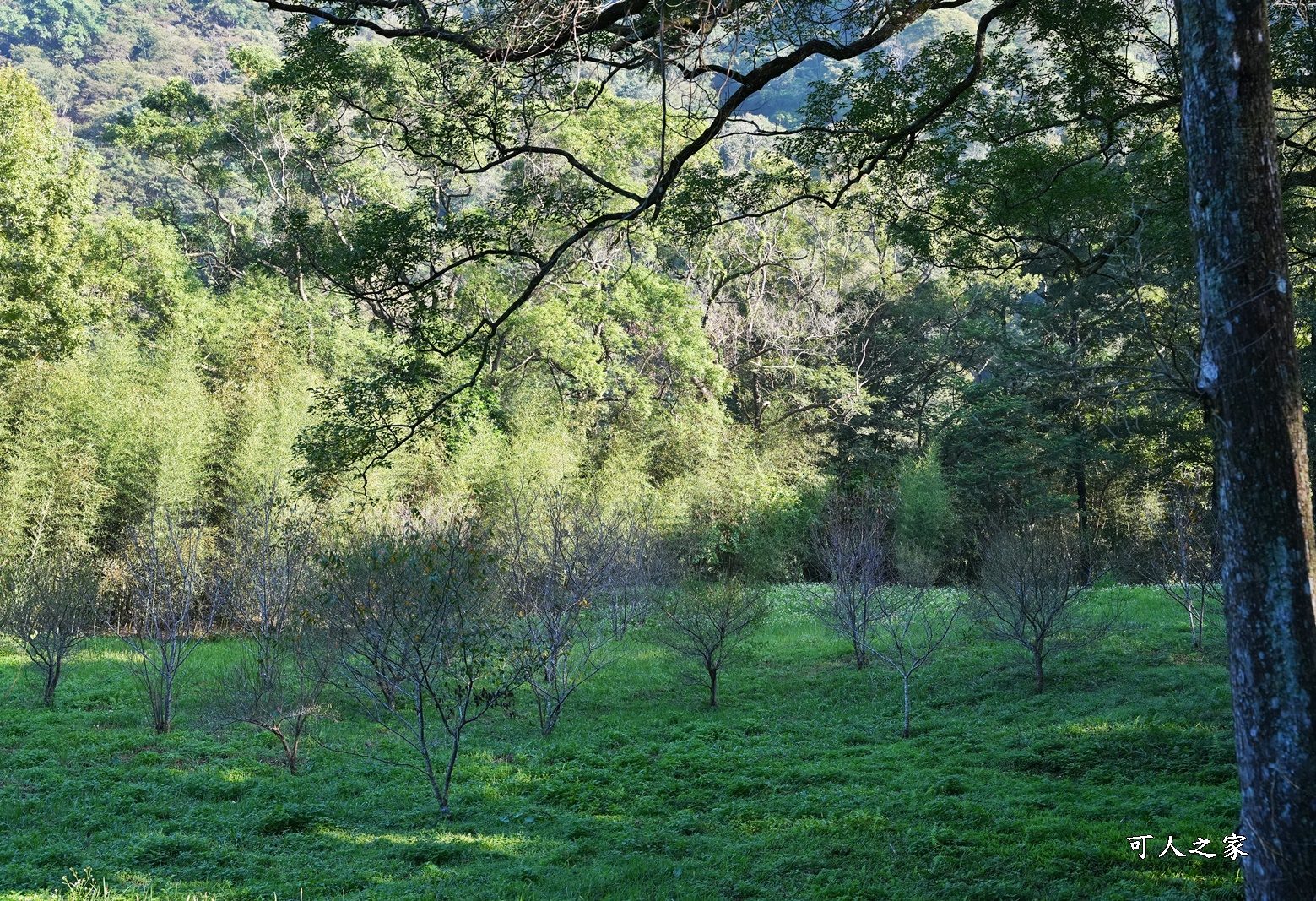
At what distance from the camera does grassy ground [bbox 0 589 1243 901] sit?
496cm

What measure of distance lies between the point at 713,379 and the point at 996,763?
15514 millimetres

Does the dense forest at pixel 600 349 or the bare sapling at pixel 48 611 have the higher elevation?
the dense forest at pixel 600 349

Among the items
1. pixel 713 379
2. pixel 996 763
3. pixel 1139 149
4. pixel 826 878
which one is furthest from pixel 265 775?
pixel 713 379

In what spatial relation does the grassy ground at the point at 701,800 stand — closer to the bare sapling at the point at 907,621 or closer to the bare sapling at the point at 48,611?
the bare sapling at the point at 48,611

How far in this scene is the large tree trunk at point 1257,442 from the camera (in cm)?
306

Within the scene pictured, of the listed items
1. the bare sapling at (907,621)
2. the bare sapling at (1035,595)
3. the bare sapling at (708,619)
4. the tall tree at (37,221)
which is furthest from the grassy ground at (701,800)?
the tall tree at (37,221)

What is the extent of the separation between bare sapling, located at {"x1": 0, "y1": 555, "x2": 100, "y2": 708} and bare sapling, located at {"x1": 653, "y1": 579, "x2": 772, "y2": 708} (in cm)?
727

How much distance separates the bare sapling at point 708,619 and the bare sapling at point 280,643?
4.14 meters

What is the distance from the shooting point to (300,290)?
847 inches

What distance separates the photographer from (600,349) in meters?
20.6

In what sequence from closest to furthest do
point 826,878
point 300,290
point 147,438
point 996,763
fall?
point 826,878, point 996,763, point 147,438, point 300,290

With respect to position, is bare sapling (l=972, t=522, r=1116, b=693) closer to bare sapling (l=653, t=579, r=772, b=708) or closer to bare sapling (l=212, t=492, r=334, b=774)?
bare sapling (l=653, t=579, r=772, b=708)

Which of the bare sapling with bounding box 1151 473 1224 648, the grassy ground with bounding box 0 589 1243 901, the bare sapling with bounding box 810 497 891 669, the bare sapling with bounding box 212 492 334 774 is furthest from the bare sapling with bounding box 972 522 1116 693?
the bare sapling with bounding box 212 492 334 774

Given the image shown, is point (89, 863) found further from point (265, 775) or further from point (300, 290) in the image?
point (300, 290)
